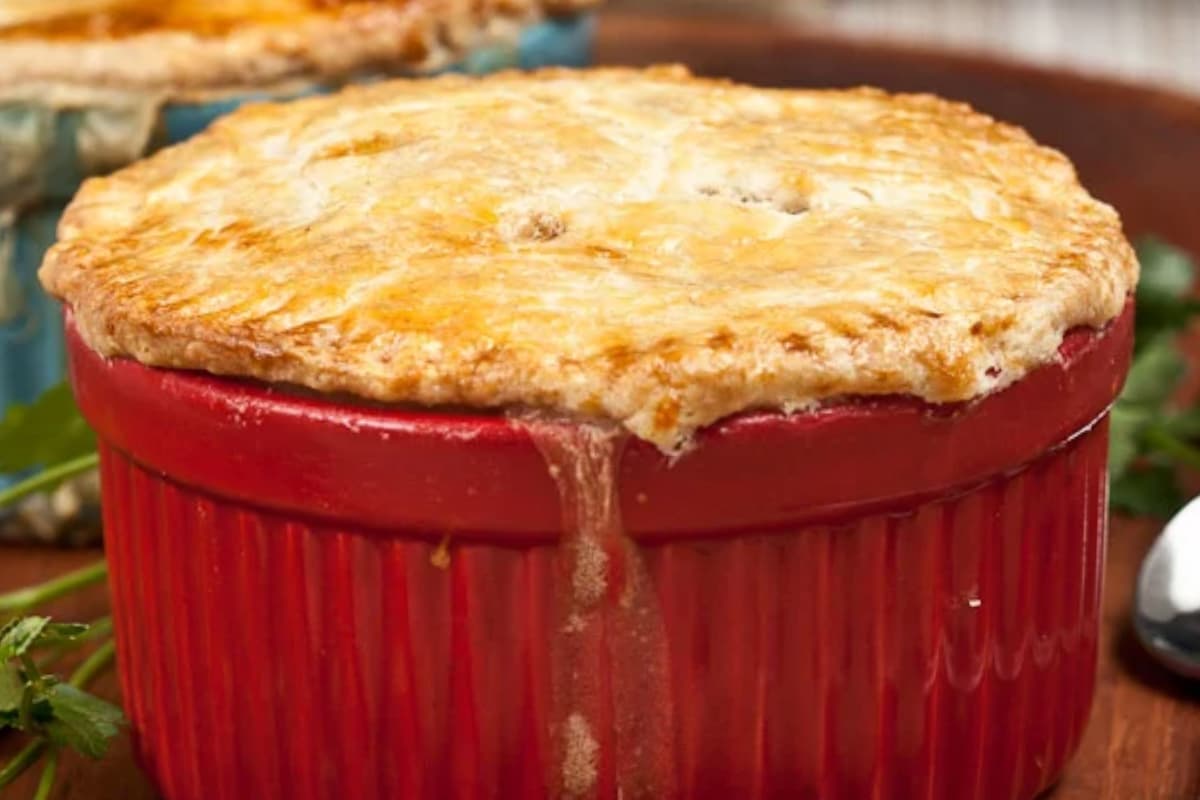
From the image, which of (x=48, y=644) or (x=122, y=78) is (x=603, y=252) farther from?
(x=122, y=78)

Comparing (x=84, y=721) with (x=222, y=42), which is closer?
(x=84, y=721)

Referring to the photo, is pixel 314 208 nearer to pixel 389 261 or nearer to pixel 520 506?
pixel 389 261

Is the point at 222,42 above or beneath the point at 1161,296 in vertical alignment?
above

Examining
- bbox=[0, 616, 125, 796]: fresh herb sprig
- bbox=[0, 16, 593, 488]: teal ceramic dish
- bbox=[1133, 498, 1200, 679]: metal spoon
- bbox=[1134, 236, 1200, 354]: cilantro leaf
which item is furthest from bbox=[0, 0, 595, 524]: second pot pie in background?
bbox=[1133, 498, 1200, 679]: metal spoon

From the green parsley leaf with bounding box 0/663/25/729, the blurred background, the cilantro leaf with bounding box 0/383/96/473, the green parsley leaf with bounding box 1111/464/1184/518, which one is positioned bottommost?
the blurred background

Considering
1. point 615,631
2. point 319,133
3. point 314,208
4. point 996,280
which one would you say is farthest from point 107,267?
point 996,280

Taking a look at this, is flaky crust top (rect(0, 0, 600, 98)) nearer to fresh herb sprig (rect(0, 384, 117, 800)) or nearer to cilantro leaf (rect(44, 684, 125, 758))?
fresh herb sprig (rect(0, 384, 117, 800))

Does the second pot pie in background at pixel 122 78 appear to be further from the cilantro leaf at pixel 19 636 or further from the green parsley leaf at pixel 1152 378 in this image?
the green parsley leaf at pixel 1152 378

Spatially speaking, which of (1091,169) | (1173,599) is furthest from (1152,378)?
(1091,169)
